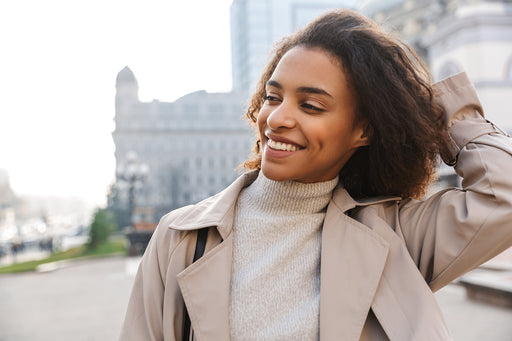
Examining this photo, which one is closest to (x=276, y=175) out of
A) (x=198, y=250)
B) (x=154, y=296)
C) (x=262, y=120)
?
(x=262, y=120)

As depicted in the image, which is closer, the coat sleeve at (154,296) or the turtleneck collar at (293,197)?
the coat sleeve at (154,296)

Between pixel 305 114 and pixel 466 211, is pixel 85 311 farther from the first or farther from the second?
pixel 466 211

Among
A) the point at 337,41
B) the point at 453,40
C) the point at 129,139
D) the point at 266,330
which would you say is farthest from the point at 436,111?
the point at 129,139

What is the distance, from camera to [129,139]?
183ft

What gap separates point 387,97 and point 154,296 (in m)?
0.99

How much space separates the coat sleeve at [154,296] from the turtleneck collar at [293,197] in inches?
13.0

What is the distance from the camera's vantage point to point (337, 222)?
1.62 metres

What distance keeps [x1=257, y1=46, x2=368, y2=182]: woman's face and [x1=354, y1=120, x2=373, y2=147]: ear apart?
73 mm

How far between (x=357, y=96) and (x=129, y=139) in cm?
5623

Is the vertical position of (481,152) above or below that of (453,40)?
below

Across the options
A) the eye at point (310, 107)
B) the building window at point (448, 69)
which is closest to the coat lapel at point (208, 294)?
the eye at point (310, 107)

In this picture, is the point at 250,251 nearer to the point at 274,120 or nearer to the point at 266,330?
the point at 266,330

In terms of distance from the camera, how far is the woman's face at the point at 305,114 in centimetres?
151

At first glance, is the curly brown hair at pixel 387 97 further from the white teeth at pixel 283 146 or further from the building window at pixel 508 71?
the building window at pixel 508 71
